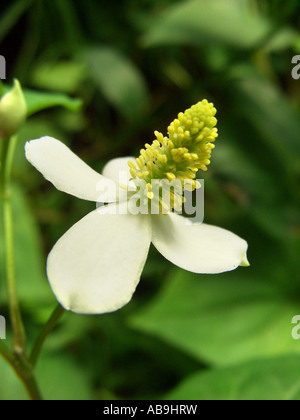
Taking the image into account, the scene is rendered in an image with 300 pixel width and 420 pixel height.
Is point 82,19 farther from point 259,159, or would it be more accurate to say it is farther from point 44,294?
point 44,294

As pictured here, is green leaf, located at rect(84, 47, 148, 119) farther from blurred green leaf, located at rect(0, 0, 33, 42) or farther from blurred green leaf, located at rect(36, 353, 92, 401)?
blurred green leaf, located at rect(36, 353, 92, 401)

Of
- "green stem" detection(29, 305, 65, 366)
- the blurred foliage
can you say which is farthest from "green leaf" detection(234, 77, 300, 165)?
"green stem" detection(29, 305, 65, 366)

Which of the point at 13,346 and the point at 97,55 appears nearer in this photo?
the point at 13,346

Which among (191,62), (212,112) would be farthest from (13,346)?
(191,62)

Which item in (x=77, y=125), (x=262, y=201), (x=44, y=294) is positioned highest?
(x=77, y=125)

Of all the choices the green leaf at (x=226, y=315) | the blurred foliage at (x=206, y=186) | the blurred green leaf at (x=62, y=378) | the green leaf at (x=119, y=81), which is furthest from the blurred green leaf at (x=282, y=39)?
the blurred green leaf at (x=62, y=378)

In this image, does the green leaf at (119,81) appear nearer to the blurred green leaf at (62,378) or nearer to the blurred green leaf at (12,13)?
the blurred green leaf at (12,13)

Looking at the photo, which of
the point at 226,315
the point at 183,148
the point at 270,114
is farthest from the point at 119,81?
the point at 183,148
